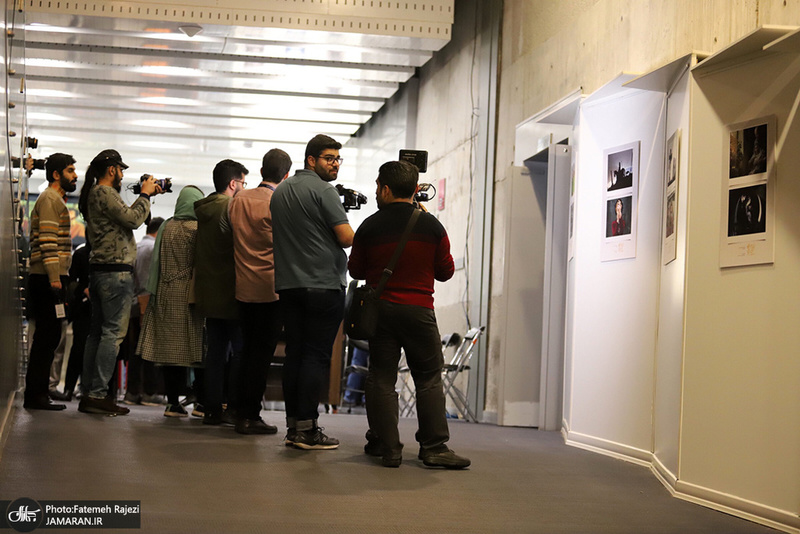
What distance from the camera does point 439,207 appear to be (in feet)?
32.3

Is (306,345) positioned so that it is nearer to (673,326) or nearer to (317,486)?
(317,486)

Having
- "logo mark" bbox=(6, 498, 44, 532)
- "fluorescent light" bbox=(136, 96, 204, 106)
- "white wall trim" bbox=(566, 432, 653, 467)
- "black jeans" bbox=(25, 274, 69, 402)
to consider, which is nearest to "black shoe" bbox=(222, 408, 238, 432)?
"black jeans" bbox=(25, 274, 69, 402)

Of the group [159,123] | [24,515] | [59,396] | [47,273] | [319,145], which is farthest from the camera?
[159,123]

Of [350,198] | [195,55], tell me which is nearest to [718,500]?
[350,198]

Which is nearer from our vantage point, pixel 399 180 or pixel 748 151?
pixel 748 151

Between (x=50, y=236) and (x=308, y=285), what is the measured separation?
204 cm

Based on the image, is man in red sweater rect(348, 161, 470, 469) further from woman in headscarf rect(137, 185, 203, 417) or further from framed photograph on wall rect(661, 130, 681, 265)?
woman in headscarf rect(137, 185, 203, 417)

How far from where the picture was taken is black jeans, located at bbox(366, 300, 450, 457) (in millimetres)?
4324

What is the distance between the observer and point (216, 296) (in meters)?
5.36

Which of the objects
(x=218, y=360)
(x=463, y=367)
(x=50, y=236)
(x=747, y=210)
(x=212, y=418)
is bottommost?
(x=212, y=418)

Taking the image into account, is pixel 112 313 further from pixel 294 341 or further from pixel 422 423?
pixel 422 423

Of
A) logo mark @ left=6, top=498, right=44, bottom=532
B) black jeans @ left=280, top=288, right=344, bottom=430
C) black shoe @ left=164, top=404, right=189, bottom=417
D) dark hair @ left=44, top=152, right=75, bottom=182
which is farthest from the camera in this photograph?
black shoe @ left=164, top=404, right=189, bottom=417

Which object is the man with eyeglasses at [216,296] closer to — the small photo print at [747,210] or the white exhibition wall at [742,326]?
the white exhibition wall at [742,326]

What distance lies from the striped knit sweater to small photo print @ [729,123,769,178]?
12.9 ft
